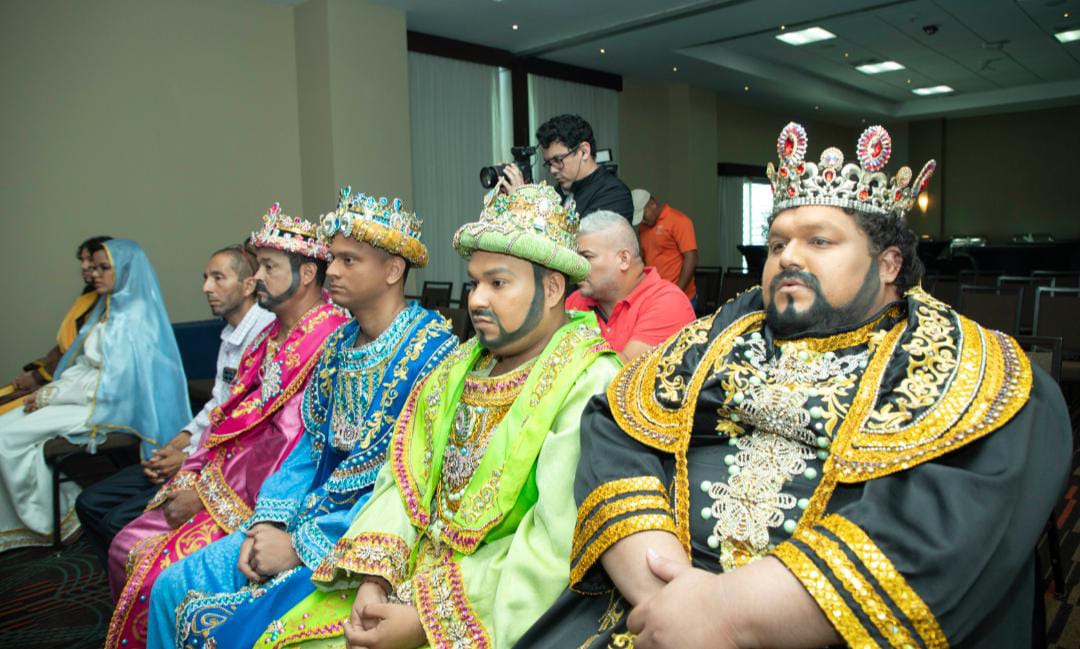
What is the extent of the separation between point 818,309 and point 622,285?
3.63 feet

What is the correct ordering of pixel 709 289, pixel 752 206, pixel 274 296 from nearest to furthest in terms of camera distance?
pixel 274 296
pixel 709 289
pixel 752 206

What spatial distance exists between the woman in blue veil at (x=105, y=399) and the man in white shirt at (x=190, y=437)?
0.80 meters

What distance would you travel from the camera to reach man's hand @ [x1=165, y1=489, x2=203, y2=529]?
91.7 inches

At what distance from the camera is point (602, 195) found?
10.0 ft

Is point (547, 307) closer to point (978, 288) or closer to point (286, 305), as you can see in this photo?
point (286, 305)

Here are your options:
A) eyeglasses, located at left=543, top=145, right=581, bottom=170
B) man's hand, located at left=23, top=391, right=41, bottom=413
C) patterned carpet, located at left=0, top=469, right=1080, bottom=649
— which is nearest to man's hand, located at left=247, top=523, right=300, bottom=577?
patterned carpet, located at left=0, top=469, right=1080, bottom=649

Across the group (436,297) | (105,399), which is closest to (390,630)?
(105,399)

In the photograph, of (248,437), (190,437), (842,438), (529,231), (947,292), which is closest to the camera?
(842,438)

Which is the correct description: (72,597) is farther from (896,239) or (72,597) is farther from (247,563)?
(896,239)

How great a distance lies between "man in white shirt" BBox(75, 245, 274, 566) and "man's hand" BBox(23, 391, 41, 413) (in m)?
1.13

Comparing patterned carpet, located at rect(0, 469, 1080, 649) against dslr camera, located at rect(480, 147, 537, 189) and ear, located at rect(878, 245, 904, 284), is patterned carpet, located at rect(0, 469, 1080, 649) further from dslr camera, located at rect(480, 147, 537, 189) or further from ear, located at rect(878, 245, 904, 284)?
dslr camera, located at rect(480, 147, 537, 189)

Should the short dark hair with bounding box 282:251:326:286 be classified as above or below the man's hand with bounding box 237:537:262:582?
above

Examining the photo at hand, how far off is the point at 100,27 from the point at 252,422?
4983 mm

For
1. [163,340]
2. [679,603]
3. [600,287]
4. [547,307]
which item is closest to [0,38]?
[163,340]
